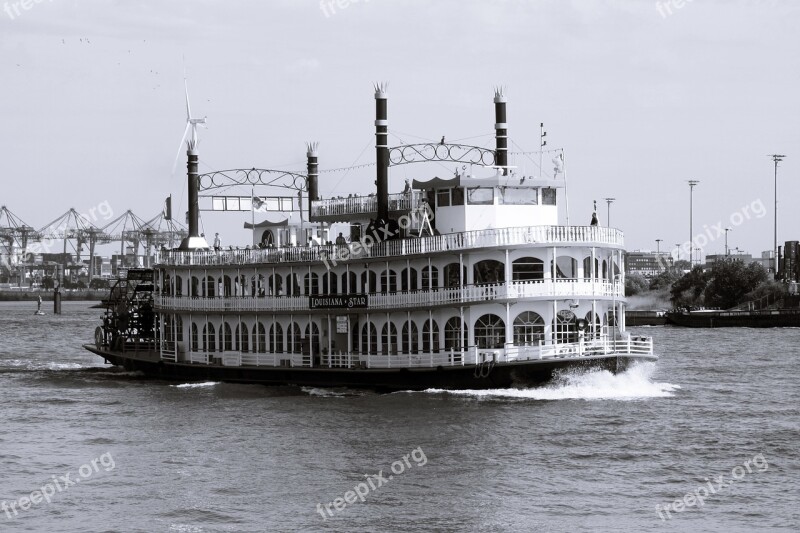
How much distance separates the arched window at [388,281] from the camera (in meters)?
45.5

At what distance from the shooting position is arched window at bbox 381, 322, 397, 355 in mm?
45731

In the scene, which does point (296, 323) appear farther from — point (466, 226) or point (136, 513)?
point (136, 513)

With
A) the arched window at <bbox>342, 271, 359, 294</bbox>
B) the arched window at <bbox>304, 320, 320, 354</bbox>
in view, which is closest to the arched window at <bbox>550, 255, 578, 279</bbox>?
the arched window at <bbox>342, 271, 359, 294</bbox>

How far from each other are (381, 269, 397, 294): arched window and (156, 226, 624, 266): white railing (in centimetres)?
79

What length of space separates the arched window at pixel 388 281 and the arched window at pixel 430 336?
6.78 ft

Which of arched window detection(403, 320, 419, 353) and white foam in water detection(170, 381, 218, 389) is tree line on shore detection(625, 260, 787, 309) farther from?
arched window detection(403, 320, 419, 353)

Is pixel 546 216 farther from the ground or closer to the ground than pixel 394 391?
farther from the ground

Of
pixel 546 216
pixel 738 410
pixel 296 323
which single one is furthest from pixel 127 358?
pixel 738 410

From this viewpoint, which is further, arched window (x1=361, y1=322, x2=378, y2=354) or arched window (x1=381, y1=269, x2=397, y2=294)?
arched window (x1=361, y1=322, x2=378, y2=354)

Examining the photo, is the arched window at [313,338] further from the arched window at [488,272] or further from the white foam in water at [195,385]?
the arched window at [488,272]

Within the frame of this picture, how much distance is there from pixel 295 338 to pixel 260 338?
2.09 m

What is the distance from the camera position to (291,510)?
27844 millimetres

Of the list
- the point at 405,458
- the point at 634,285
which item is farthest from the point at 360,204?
the point at 634,285

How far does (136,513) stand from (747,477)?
1442 centimetres
